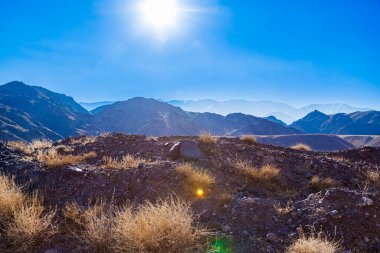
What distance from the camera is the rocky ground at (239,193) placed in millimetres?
6387

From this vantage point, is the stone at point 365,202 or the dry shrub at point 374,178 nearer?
the stone at point 365,202

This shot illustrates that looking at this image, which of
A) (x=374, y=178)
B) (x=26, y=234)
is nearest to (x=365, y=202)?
(x=374, y=178)

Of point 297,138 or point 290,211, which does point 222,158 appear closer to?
point 290,211

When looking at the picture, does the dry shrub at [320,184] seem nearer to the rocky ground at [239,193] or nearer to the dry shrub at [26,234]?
the rocky ground at [239,193]

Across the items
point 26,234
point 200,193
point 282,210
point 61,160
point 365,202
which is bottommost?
point 26,234

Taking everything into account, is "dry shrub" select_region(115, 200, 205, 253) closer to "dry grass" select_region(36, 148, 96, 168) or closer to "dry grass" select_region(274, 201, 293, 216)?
"dry grass" select_region(274, 201, 293, 216)

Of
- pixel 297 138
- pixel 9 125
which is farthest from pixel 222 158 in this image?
pixel 9 125

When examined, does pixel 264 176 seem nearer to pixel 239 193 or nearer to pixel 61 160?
pixel 239 193

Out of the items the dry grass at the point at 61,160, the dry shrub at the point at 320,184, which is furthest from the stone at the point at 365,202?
the dry grass at the point at 61,160

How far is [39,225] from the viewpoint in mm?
6016

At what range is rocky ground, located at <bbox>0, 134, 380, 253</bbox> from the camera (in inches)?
251

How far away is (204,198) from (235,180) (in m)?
2.16

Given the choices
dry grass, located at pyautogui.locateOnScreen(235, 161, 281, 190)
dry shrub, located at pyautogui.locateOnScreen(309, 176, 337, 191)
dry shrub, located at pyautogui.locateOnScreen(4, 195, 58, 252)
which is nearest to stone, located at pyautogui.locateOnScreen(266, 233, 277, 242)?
dry grass, located at pyautogui.locateOnScreen(235, 161, 281, 190)

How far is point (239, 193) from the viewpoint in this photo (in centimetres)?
891
